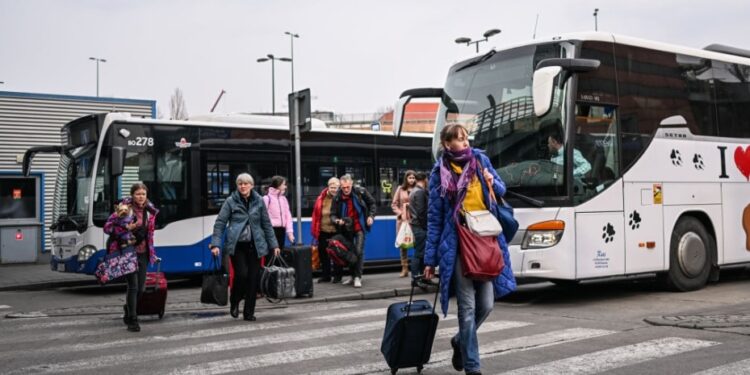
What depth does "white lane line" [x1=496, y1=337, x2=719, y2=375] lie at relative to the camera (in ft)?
20.6

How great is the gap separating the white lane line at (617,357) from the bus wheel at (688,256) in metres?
4.06

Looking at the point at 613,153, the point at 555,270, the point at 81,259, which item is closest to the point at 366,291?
the point at 555,270

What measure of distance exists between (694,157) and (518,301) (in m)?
3.36

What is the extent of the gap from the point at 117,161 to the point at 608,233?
7914 mm

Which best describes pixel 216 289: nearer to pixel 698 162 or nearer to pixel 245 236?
pixel 245 236

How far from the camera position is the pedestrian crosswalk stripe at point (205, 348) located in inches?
273

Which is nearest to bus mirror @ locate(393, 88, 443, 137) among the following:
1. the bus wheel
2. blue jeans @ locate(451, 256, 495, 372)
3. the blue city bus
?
the blue city bus

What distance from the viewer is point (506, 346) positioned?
24.3 feet

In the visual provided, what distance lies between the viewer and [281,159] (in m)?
15.7

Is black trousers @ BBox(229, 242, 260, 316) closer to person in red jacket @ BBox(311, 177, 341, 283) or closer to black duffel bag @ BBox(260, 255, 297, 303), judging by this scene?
black duffel bag @ BBox(260, 255, 297, 303)

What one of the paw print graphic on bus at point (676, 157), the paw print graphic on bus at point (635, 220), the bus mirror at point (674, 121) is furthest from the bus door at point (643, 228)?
the bus mirror at point (674, 121)

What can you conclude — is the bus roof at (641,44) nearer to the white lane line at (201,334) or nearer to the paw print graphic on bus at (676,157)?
the paw print graphic on bus at (676,157)

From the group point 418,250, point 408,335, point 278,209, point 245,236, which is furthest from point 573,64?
point 408,335

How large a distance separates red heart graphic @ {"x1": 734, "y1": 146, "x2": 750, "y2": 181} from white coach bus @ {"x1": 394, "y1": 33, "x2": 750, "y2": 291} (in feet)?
0.10
